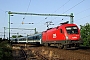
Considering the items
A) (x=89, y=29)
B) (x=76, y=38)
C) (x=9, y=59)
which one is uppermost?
(x=89, y=29)

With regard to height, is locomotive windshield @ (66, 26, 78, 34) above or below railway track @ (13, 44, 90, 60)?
above

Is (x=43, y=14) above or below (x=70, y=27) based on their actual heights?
above

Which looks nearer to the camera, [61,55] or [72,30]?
[61,55]

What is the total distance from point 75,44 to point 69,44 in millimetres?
701

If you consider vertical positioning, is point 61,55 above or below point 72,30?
below

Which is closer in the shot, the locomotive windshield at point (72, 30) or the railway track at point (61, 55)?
the railway track at point (61, 55)

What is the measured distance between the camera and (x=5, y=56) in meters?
12.3

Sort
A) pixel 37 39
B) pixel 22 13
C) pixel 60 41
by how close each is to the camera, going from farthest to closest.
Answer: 1. pixel 37 39
2. pixel 22 13
3. pixel 60 41

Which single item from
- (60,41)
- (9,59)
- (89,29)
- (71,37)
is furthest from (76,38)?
(89,29)

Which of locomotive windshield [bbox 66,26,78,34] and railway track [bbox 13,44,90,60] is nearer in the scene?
railway track [bbox 13,44,90,60]

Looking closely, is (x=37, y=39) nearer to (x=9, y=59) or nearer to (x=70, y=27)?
(x=70, y=27)

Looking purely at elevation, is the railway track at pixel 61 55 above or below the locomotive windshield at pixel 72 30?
below

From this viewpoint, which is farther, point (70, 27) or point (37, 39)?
point (37, 39)

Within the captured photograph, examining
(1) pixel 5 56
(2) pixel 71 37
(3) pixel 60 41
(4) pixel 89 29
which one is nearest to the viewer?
(1) pixel 5 56
